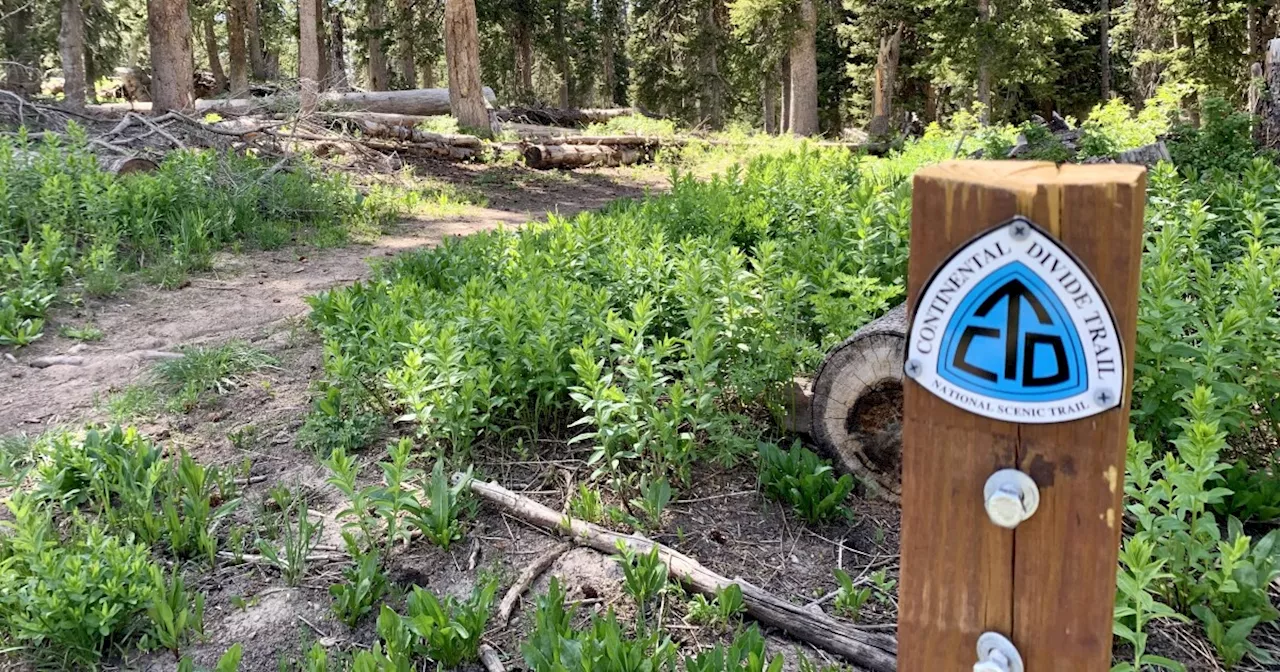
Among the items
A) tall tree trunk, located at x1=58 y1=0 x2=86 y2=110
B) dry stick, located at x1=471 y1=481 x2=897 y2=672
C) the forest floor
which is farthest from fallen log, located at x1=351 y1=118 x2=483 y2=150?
dry stick, located at x1=471 y1=481 x2=897 y2=672

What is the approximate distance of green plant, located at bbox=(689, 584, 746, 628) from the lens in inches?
112

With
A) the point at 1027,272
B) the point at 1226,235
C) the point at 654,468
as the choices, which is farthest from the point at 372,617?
the point at 1226,235

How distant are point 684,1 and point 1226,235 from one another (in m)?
27.0

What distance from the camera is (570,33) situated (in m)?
32.7

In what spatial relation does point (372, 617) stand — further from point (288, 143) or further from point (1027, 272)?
point (288, 143)

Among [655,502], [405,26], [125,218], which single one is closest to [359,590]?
A: [655,502]

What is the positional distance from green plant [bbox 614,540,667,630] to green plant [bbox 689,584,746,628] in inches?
5.2

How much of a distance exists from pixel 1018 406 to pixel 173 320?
659cm

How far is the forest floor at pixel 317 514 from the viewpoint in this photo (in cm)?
300

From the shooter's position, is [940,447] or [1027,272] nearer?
[1027,272]

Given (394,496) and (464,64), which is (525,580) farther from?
(464,64)

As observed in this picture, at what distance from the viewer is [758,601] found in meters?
2.96

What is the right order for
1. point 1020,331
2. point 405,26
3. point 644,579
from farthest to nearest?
point 405,26 → point 644,579 → point 1020,331

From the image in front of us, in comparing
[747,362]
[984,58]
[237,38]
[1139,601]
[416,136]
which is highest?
[237,38]
